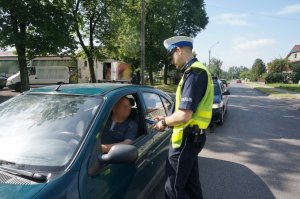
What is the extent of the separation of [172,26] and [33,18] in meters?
23.7

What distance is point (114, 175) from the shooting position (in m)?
2.87

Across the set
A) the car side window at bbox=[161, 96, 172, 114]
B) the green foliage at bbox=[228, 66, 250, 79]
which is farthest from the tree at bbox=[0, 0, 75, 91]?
the green foliage at bbox=[228, 66, 250, 79]

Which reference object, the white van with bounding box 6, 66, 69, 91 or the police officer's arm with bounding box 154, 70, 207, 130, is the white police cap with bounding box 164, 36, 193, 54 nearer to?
the police officer's arm with bounding box 154, 70, 207, 130

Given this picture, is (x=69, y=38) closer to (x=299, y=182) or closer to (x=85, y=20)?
(x=85, y=20)

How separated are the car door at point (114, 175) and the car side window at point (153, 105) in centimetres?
40

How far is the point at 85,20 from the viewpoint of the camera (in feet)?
97.1

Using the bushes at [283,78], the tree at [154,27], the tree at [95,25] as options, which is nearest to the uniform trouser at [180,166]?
the tree at [95,25]

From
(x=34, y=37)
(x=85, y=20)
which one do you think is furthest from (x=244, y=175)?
(x=85, y=20)

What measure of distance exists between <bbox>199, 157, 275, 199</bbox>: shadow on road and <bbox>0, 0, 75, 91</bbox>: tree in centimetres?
1575

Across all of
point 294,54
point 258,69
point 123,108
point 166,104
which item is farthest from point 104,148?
point 258,69

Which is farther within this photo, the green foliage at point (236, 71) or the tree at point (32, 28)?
the green foliage at point (236, 71)

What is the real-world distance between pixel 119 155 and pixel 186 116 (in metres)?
0.78

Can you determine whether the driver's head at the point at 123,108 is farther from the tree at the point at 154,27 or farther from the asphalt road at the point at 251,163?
the tree at the point at 154,27

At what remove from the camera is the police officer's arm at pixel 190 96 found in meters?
3.13
